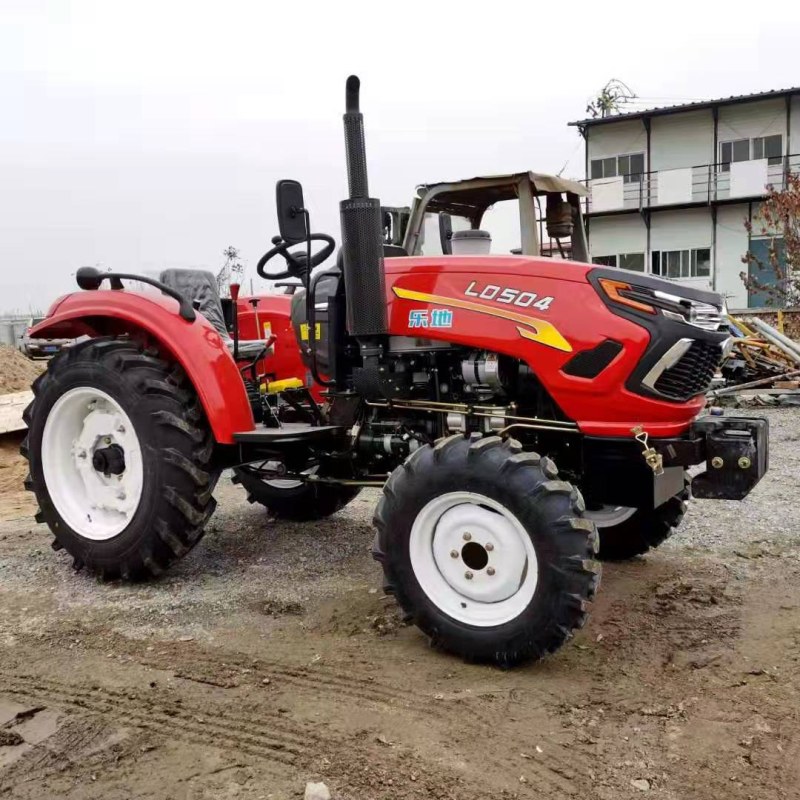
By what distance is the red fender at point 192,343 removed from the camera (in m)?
4.04

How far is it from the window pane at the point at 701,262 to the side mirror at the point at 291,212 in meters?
21.7

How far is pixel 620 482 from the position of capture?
347cm

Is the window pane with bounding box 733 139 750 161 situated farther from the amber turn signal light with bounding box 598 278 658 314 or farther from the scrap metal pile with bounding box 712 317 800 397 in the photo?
the amber turn signal light with bounding box 598 278 658 314

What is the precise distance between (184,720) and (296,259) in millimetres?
2359

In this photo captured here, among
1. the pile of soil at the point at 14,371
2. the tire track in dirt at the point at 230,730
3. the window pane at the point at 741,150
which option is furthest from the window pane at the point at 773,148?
the tire track in dirt at the point at 230,730

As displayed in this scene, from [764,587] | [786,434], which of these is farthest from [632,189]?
[764,587]

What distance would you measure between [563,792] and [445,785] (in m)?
0.34

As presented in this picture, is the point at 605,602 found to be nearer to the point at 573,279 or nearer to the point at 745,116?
the point at 573,279

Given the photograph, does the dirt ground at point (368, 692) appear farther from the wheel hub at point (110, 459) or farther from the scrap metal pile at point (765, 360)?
the scrap metal pile at point (765, 360)

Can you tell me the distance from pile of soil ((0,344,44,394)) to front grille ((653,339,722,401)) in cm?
884

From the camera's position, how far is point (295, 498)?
547 cm

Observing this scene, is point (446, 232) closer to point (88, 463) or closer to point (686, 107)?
point (88, 463)

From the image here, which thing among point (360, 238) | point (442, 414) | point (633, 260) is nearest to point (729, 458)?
point (442, 414)

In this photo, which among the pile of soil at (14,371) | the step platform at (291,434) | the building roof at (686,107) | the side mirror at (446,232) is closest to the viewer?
the step platform at (291,434)
